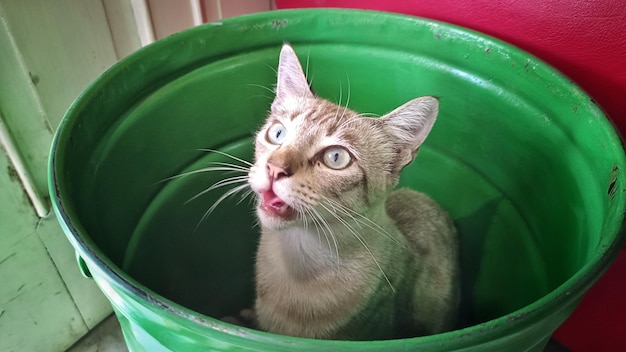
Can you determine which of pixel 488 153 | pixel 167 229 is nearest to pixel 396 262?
pixel 488 153

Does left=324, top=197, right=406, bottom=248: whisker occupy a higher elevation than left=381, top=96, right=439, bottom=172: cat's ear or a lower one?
lower

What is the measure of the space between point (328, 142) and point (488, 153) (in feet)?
1.31

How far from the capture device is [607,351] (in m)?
1.18

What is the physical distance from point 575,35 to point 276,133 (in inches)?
21.1

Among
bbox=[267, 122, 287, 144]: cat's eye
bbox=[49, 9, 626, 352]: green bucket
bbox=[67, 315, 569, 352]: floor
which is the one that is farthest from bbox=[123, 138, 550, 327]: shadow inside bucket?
bbox=[67, 315, 569, 352]: floor

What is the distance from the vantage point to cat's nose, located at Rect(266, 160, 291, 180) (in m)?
0.67

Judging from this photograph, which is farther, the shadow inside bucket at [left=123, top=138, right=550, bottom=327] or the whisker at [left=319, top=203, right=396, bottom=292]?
the shadow inside bucket at [left=123, top=138, right=550, bottom=327]

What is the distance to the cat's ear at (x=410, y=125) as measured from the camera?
0.75 metres

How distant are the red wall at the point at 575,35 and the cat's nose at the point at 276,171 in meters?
0.55

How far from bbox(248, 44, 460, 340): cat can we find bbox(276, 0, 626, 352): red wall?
1.09 ft

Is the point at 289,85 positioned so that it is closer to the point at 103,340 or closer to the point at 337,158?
the point at 337,158

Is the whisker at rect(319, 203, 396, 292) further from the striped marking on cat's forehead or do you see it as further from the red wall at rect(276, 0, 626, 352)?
the red wall at rect(276, 0, 626, 352)

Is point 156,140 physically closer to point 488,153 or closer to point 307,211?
point 307,211

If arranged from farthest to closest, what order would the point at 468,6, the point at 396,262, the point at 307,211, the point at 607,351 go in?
the point at 607,351 → the point at 468,6 → the point at 396,262 → the point at 307,211
